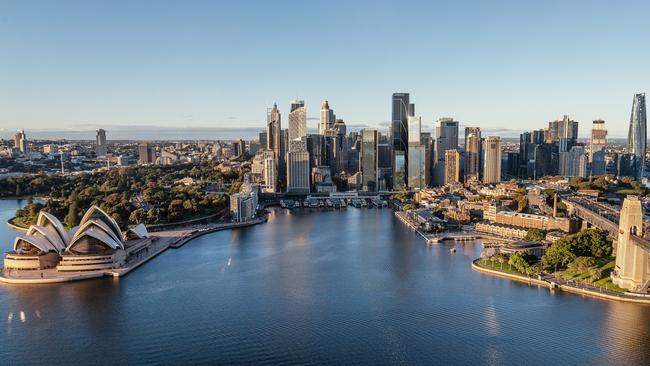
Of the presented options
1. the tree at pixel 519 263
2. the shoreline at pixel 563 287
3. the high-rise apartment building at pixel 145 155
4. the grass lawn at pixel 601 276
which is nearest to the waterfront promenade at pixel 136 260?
the shoreline at pixel 563 287

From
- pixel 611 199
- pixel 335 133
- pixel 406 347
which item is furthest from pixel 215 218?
pixel 335 133

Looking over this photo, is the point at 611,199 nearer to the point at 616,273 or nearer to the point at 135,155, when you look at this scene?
the point at 616,273

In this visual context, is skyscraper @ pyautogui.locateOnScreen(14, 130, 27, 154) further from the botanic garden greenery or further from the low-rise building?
the low-rise building

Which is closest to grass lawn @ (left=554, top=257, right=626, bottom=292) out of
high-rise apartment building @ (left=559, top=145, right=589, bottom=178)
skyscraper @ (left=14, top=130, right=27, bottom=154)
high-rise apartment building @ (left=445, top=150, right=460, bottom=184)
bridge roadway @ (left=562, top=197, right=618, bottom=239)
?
bridge roadway @ (left=562, top=197, right=618, bottom=239)

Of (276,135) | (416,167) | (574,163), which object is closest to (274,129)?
(276,135)

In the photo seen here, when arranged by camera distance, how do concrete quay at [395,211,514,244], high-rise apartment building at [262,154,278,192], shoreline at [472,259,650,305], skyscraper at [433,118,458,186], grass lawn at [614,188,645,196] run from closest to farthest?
shoreline at [472,259,650,305], concrete quay at [395,211,514,244], grass lawn at [614,188,645,196], high-rise apartment building at [262,154,278,192], skyscraper at [433,118,458,186]

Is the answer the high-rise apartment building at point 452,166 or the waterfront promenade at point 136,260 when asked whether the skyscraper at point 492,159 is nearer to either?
the high-rise apartment building at point 452,166

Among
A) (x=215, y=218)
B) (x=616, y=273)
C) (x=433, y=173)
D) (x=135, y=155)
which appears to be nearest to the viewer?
(x=616, y=273)

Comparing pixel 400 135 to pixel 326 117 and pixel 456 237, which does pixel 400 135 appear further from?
pixel 456 237
